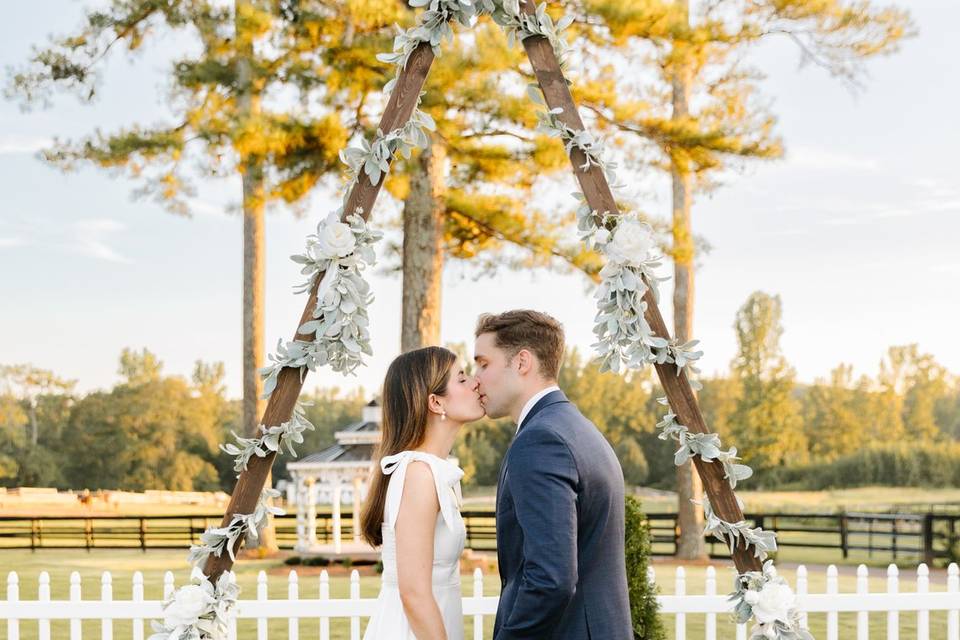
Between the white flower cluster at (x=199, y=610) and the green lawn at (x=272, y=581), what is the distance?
16.0 feet

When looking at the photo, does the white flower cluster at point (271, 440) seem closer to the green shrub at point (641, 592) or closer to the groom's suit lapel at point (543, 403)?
the groom's suit lapel at point (543, 403)

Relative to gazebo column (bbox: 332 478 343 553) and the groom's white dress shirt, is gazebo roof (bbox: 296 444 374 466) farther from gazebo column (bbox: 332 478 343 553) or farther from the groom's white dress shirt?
the groom's white dress shirt

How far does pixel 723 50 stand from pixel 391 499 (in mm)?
14518

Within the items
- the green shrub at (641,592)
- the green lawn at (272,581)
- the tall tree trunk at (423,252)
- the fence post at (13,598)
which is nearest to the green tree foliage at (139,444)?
the green lawn at (272,581)

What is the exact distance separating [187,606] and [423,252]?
852 cm

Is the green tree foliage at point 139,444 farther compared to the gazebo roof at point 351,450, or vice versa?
the green tree foliage at point 139,444

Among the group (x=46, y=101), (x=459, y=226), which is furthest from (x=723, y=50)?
(x=46, y=101)

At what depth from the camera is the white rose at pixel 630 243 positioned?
11.3 ft

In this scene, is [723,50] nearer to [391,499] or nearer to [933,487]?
[391,499]

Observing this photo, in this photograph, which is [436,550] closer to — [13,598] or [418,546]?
[418,546]

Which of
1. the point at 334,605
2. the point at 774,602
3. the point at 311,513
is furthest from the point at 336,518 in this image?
the point at 774,602

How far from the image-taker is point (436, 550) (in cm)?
289

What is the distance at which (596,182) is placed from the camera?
3588 millimetres

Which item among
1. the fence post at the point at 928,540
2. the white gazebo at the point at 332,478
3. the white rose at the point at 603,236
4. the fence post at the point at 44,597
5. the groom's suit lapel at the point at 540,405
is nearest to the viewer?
the groom's suit lapel at the point at 540,405
